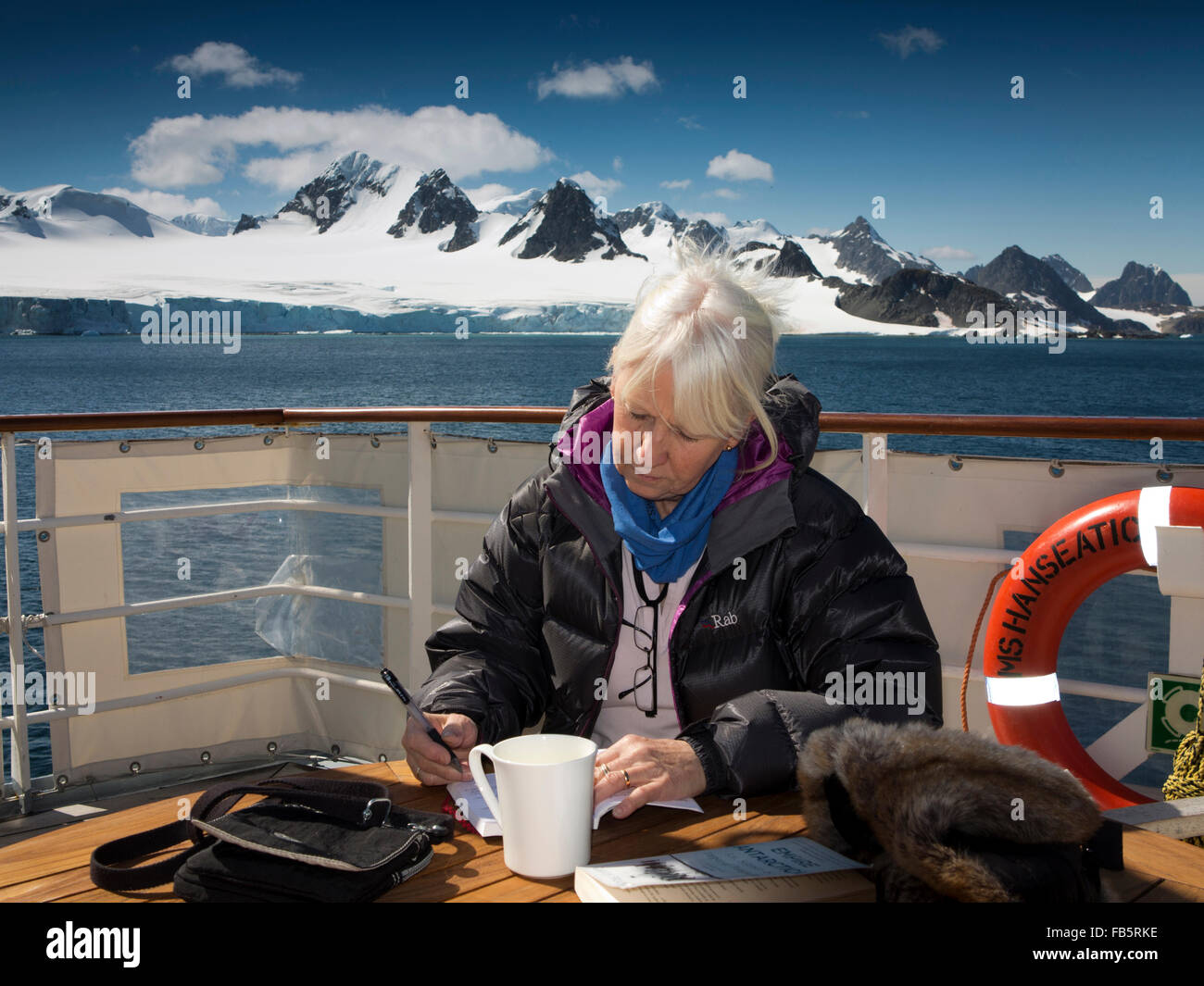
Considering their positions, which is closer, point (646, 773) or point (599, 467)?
point (646, 773)

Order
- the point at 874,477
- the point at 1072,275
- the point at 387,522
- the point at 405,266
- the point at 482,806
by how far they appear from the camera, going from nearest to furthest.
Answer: the point at 482,806 → the point at 874,477 → the point at 387,522 → the point at 1072,275 → the point at 405,266

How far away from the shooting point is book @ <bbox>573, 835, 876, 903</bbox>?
2.34 feet

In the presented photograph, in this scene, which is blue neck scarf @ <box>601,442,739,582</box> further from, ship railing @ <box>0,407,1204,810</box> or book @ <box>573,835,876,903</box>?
ship railing @ <box>0,407,1204,810</box>

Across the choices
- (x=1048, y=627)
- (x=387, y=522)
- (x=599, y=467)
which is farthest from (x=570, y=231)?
(x=599, y=467)

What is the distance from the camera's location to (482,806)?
3.12ft

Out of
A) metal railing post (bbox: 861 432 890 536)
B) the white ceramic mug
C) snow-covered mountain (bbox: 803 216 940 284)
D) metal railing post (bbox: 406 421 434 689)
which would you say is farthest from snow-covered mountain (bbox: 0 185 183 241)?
the white ceramic mug

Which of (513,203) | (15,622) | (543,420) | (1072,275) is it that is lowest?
(15,622)

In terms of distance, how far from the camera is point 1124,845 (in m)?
0.90

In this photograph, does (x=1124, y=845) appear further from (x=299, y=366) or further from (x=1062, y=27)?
(x=1062, y=27)

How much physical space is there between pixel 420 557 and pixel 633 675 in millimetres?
1528

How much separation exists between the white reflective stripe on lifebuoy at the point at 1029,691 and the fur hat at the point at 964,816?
1.44 m

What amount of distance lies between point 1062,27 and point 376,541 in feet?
258

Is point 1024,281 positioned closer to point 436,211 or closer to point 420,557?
point 436,211

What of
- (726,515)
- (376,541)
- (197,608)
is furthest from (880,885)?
(197,608)
